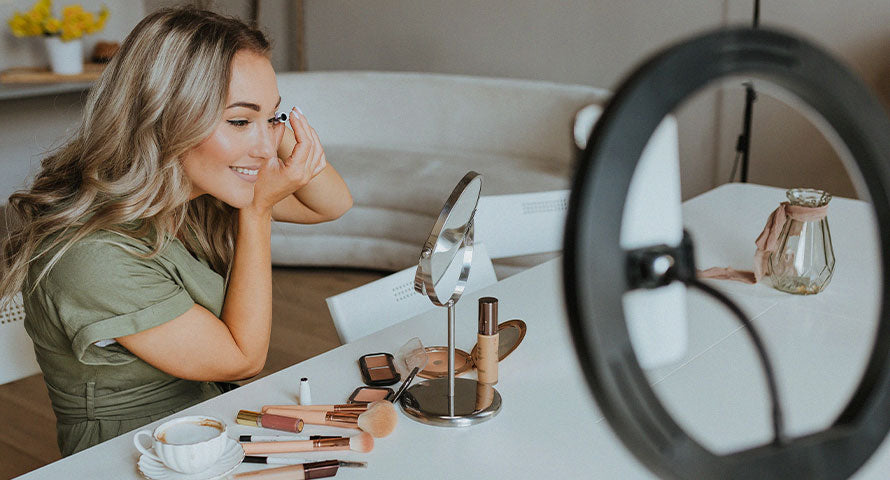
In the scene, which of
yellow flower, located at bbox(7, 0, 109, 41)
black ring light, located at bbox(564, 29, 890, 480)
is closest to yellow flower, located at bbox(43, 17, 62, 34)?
yellow flower, located at bbox(7, 0, 109, 41)

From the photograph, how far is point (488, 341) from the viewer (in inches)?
46.0

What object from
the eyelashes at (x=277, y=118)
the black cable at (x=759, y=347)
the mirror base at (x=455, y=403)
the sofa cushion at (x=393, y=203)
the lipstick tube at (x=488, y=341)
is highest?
the black cable at (x=759, y=347)

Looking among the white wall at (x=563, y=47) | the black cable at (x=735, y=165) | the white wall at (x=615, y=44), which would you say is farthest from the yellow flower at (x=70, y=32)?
the black cable at (x=735, y=165)

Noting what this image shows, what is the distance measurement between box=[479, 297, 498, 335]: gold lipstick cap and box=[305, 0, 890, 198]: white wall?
198 centimetres

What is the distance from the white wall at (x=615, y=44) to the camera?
3.41 m

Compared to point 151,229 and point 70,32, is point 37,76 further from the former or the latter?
point 151,229

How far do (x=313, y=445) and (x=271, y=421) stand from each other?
85mm

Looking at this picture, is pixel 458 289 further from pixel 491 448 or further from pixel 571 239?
pixel 571 239

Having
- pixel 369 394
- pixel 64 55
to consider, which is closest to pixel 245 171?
pixel 369 394

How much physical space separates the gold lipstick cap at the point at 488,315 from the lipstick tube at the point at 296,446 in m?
0.25

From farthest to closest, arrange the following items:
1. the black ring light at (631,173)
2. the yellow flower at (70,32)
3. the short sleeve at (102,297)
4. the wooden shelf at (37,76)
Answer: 1. the yellow flower at (70,32)
2. the wooden shelf at (37,76)
3. the short sleeve at (102,297)
4. the black ring light at (631,173)

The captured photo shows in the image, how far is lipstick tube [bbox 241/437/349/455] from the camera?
1022 millimetres

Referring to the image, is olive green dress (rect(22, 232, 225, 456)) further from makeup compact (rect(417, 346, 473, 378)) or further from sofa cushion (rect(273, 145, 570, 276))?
sofa cushion (rect(273, 145, 570, 276))

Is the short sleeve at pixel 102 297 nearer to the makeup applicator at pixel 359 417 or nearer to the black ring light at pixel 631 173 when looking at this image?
the makeup applicator at pixel 359 417
